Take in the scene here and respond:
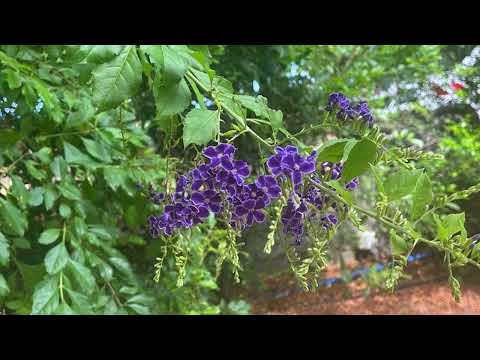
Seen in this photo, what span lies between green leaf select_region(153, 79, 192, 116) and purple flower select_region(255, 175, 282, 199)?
0.41ft

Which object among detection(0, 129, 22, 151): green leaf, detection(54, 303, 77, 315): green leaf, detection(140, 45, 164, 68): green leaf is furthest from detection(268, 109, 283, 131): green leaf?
detection(0, 129, 22, 151): green leaf

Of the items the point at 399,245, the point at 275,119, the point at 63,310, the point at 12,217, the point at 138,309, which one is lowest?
the point at 138,309

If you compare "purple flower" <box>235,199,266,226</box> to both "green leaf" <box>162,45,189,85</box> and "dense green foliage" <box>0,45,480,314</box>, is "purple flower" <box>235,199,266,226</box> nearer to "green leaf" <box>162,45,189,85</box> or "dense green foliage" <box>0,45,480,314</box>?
"dense green foliage" <box>0,45,480,314</box>

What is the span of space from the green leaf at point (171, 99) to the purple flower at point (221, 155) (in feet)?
0.28

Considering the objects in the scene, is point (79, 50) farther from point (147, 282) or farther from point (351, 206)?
point (147, 282)

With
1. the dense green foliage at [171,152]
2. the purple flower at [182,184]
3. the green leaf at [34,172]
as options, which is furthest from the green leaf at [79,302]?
the purple flower at [182,184]

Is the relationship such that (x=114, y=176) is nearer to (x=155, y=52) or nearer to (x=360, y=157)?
(x=155, y=52)

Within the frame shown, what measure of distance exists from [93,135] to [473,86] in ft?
2.50

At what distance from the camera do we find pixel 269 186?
470 millimetres

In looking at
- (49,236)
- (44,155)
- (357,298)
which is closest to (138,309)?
(49,236)

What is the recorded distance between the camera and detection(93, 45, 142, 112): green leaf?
51 centimetres

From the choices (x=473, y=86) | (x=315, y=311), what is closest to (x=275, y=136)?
(x=473, y=86)

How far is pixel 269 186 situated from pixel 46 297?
0.51m

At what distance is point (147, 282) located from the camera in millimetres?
1223
